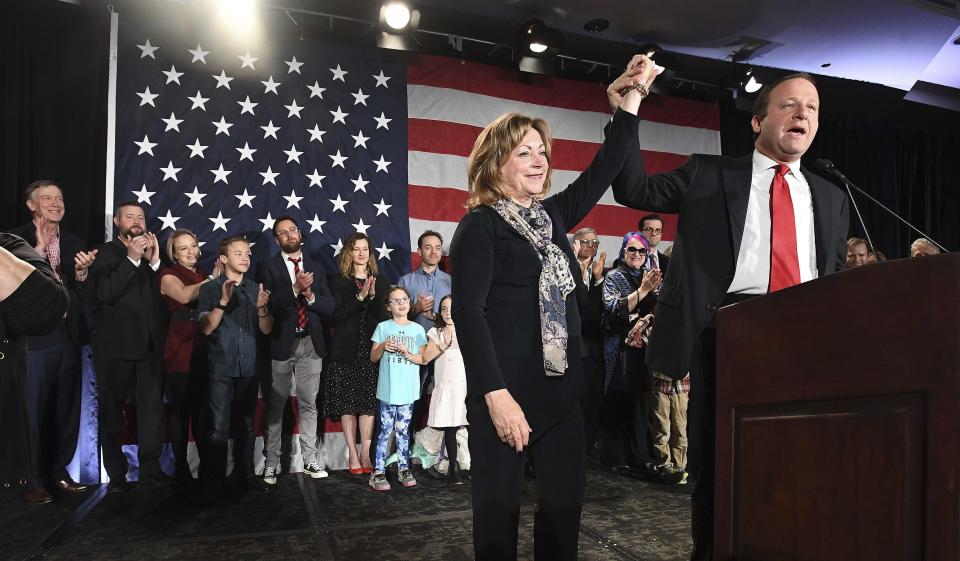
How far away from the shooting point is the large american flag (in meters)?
5.15

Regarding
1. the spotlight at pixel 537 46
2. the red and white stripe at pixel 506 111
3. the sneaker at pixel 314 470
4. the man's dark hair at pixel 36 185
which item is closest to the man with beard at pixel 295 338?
the sneaker at pixel 314 470

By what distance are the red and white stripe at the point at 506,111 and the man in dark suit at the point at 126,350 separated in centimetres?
220

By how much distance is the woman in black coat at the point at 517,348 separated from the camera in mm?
1596

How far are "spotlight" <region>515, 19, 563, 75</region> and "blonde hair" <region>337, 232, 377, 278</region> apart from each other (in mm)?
2167

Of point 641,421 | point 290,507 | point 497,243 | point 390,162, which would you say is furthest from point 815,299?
point 390,162

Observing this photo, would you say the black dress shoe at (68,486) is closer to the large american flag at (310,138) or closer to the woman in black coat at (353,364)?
the large american flag at (310,138)

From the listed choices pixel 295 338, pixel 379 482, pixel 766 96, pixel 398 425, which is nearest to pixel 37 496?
pixel 295 338

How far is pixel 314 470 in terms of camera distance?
4887 mm

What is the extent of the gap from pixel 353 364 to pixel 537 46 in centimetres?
316

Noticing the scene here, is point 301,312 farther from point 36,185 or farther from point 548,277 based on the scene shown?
point 548,277

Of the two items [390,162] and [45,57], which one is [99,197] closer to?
[45,57]

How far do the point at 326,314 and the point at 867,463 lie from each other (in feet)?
13.9

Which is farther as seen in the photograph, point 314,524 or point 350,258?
point 350,258

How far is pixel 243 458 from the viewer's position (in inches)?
178
